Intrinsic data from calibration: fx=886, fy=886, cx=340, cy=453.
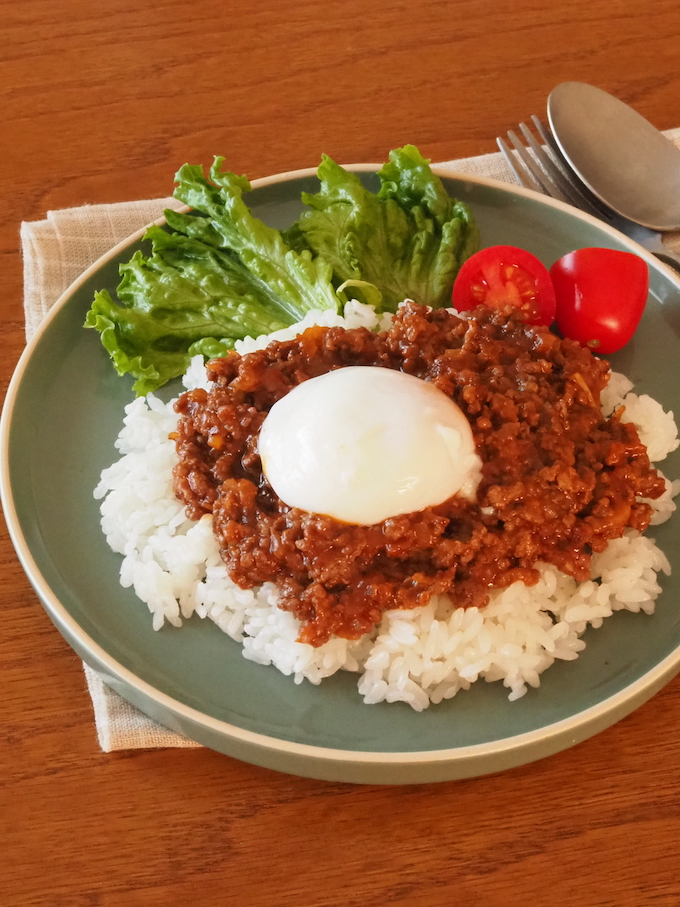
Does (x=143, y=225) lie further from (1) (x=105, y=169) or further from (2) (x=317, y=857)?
(2) (x=317, y=857)

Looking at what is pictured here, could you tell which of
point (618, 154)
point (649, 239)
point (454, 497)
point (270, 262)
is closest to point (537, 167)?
point (618, 154)

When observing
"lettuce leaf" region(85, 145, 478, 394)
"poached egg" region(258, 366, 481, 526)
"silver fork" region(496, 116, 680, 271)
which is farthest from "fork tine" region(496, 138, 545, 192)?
"poached egg" region(258, 366, 481, 526)

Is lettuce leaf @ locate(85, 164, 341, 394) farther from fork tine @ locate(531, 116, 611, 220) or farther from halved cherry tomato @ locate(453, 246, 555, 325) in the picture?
fork tine @ locate(531, 116, 611, 220)

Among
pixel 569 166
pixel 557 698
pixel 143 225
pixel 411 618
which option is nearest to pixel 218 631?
pixel 411 618

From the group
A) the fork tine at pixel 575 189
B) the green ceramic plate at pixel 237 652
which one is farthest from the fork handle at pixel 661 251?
the green ceramic plate at pixel 237 652

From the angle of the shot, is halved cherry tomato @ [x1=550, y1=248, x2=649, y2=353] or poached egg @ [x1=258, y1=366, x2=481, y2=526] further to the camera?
halved cherry tomato @ [x1=550, y1=248, x2=649, y2=353]

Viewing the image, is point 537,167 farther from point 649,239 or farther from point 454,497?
point 454,497
